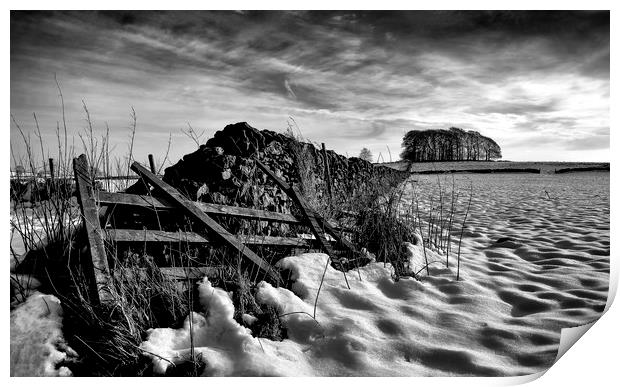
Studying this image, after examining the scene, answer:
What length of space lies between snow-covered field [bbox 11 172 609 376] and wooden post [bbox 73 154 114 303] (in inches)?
14.9

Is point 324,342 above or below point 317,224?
below

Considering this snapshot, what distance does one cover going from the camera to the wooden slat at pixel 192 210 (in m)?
2.68

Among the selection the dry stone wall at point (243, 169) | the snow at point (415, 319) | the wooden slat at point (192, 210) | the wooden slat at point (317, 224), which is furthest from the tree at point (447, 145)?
the wooden slat at point (192, 210)

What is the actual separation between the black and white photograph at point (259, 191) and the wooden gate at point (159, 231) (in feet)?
0.05

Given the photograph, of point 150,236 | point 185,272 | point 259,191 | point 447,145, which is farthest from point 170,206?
point 447,145

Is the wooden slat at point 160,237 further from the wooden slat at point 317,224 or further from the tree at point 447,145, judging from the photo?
the tree at point 447,145

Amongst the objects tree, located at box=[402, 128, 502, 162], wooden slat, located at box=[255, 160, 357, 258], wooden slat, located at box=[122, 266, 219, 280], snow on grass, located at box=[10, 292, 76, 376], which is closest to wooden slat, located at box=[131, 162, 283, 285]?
wooden slat, located at box=[122, 266, 219, 280]

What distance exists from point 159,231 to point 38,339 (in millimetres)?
914

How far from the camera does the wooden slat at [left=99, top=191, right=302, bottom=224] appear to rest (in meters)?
2.49

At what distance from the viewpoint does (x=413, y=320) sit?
2.52 meters

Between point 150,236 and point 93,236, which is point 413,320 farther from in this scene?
point 93,236

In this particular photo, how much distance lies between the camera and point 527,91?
306 cm
